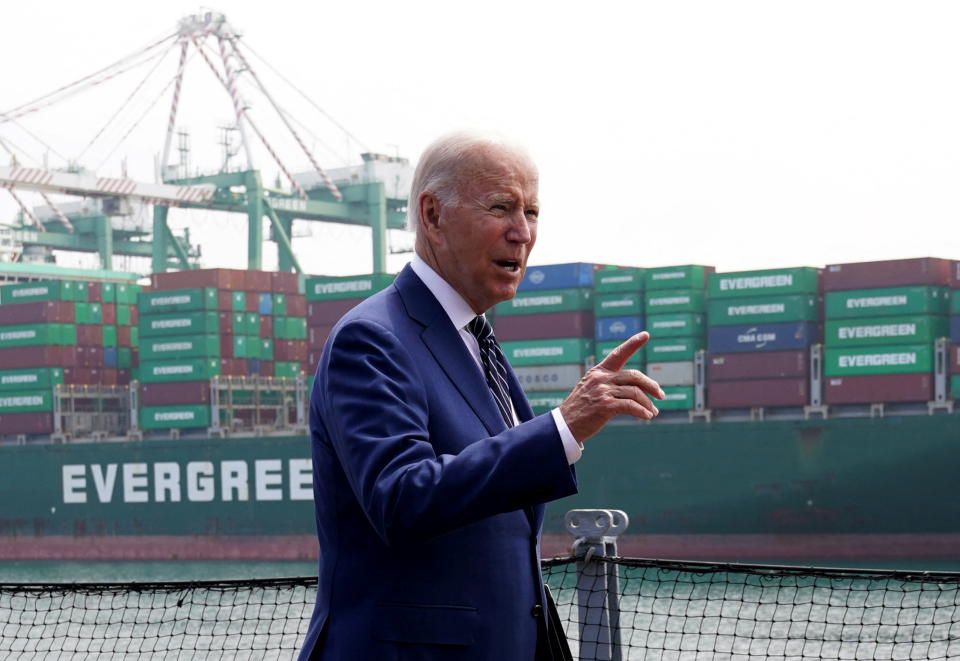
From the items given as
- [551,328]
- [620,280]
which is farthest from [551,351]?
[620,280]

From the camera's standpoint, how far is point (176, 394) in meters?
32.7

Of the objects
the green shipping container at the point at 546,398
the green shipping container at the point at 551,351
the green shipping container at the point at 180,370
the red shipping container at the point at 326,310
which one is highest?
the red shipping container at the point at 326,310

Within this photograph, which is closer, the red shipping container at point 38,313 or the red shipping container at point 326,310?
the red shipping container at point 326,310

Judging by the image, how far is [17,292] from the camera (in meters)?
34.3

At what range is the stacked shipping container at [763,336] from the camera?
2619 centimetres

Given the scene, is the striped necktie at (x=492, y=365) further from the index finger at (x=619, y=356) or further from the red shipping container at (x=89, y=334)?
the red shipping container at (x=89, y=334)

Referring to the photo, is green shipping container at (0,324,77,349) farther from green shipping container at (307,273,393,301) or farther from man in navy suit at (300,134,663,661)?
man in navy suit at (300,134,663,661)

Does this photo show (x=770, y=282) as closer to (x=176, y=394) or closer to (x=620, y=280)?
(x=620, y=280)

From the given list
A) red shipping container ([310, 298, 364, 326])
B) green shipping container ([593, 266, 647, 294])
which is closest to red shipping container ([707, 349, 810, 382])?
green shipping container ([593, 266, 647, 294])

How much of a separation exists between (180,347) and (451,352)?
31892 millimetres

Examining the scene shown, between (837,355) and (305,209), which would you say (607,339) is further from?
(305,209)

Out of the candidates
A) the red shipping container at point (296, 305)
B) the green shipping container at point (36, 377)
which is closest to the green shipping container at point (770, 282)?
the red shipping container at point (296, 305)

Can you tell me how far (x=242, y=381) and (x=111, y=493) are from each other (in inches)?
156

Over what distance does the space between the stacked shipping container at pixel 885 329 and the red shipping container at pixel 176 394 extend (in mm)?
14415
